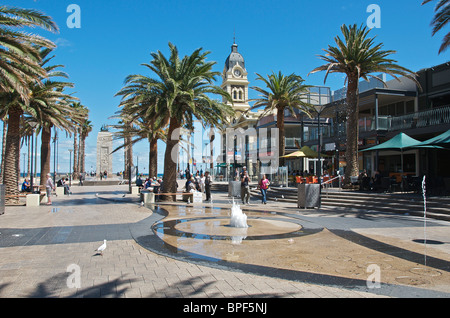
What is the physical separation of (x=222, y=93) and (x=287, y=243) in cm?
1348

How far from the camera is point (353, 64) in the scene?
21.0 m

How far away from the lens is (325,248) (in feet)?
25.3

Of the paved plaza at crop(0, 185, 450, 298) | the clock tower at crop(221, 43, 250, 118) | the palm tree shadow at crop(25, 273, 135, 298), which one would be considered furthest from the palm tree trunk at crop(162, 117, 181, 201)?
the clock tower at crop(221, 43, 250, 118)

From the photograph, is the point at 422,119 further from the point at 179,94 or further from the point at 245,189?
the point at 179,94

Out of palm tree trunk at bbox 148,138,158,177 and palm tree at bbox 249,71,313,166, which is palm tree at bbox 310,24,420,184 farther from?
palm tree trunk at bbox 148,138,158,177

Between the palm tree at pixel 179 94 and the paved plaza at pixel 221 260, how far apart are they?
9283 mm

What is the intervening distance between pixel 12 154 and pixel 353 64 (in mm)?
19591

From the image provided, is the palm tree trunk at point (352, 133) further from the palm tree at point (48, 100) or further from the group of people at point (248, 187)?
the palm tree at point (48, 100)

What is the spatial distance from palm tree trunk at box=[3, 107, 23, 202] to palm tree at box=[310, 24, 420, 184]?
17011 millimetres

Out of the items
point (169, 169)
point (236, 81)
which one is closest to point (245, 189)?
point (169, 169)

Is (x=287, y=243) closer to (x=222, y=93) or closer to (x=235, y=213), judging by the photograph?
(x=235, y=213)

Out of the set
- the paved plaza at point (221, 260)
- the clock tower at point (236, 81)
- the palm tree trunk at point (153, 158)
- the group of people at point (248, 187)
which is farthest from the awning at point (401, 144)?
the clock tower at point (236, 81)
